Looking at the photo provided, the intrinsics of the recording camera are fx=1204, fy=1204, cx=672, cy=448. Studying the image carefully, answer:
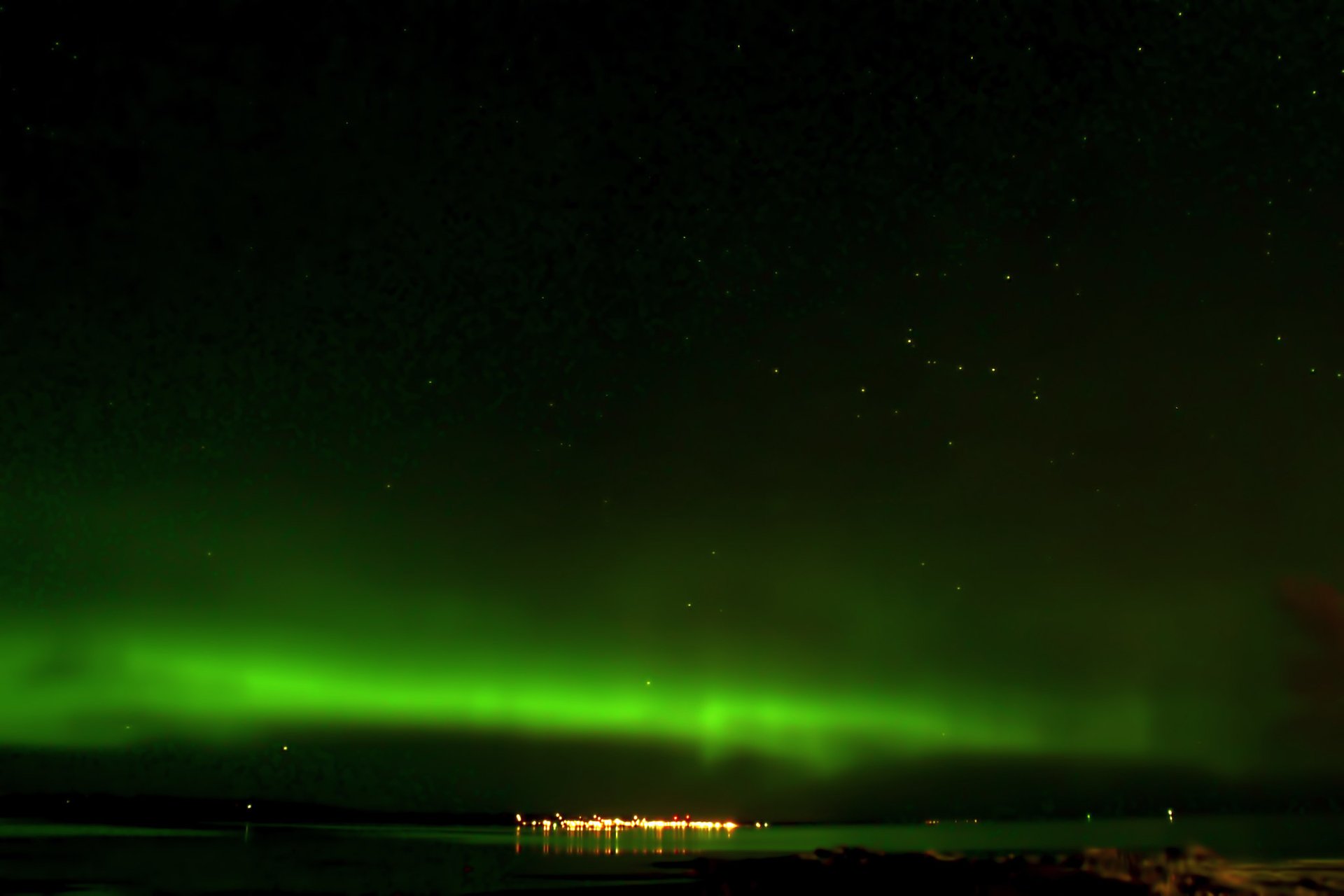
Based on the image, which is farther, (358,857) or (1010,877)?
(358,857)

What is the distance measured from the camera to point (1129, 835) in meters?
105

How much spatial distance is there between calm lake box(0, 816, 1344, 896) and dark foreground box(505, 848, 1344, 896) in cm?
559

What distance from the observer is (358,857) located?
188ft

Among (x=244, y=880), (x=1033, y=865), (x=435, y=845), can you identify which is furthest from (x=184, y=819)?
(x=1033, y=865)

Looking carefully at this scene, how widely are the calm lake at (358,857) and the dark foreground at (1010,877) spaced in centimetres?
559

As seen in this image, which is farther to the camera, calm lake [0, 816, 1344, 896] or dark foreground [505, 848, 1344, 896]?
calm lake [0, 816, 1344, 896]

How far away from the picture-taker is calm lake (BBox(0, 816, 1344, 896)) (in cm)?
3694

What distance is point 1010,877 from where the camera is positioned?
1139 inches

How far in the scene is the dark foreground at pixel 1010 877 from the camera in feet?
85.6

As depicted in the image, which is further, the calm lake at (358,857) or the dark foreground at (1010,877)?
the calm lake at (358,857)

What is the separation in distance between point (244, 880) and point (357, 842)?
142 ft

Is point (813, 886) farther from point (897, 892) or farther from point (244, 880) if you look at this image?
point (244, 880)

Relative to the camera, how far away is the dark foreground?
26.1 metres

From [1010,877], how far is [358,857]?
37545mm
